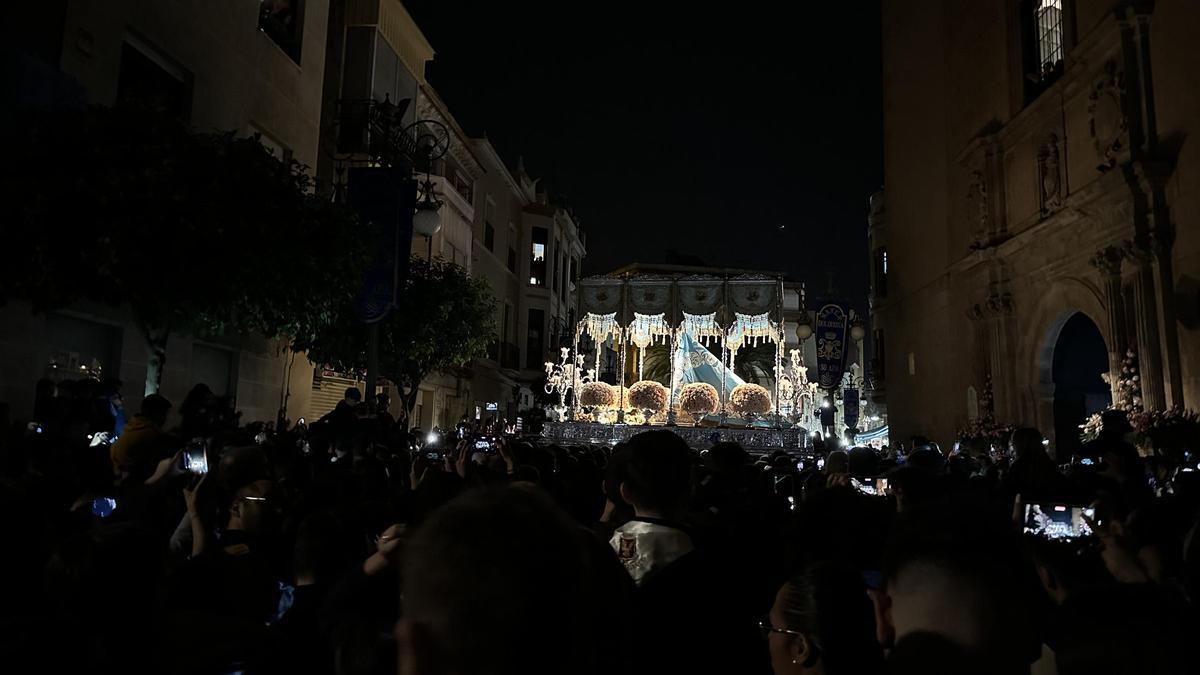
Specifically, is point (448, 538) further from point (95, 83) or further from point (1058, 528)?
point (95, 83)

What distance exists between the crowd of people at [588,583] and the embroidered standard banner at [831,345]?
19.7 m

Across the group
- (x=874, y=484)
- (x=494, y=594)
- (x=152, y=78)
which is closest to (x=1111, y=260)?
(x=874, y=484)

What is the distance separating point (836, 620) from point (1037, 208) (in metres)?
19.4

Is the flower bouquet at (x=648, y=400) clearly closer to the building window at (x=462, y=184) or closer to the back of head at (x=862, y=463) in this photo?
the building window at (x=462, y=184)

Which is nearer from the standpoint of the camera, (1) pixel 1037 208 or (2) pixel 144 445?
(2) pixel 144 445

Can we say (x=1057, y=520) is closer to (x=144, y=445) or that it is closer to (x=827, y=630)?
(x=827, y=630)

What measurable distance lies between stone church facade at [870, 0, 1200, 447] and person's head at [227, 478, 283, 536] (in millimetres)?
14905

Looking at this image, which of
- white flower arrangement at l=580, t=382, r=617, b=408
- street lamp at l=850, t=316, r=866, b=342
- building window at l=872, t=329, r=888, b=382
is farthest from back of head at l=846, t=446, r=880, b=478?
building window at l=872, t=329, r=888, b=382

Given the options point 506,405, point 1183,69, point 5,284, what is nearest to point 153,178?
point 5,284

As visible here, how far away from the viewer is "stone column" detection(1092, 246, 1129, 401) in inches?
592

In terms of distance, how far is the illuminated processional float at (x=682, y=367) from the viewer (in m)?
20.7

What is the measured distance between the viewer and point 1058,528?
4.64 m

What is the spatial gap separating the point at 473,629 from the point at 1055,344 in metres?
21.0

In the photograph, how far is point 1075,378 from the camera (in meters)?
19.1
